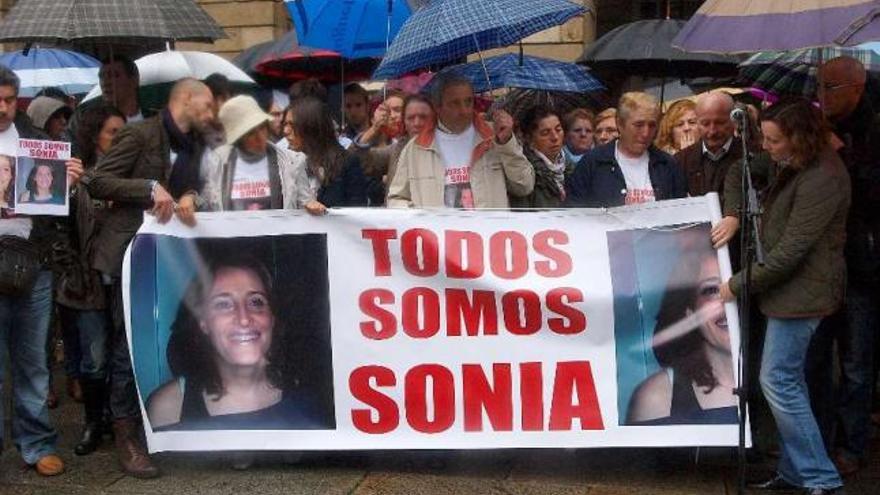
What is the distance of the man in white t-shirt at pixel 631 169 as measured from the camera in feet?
20.4

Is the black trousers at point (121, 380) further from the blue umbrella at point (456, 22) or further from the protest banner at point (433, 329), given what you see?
the blue umbrella at point (456, 22)

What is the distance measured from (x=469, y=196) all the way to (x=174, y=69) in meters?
2.73

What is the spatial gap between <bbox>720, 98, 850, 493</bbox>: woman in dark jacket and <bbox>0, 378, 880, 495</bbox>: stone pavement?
517 mm

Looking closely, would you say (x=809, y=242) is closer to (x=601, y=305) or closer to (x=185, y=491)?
(x=601, y=305)

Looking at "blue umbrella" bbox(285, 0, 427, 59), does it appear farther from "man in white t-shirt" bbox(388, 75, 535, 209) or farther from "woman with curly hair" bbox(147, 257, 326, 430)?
"woman with curly hair" bbox(147, 257, 326, 430)

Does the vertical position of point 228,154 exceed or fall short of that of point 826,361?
it exceeds it

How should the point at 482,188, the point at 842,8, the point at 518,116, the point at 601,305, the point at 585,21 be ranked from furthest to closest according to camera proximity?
1. the point at 585,21
2. the point at 518,116
3. the point at 482,188
4. the point at 601,305
5. the point at 842,8

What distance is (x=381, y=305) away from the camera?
5.96 meters

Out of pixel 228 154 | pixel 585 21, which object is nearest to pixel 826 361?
pixel 228 154

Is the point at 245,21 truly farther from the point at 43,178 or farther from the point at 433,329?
the point at 433,329

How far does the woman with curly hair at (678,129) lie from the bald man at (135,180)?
3200 mm

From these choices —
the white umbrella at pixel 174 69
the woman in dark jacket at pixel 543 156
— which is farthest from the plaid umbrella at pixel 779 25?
the white umbrella at pixel 174 69

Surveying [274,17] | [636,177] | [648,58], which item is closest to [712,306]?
[636,177]

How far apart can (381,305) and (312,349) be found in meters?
0.38
